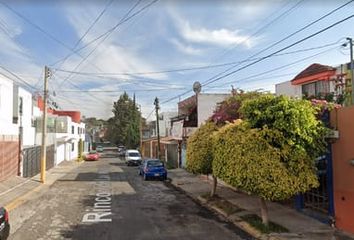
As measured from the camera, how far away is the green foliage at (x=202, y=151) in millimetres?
20047

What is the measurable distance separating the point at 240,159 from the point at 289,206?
5.20 m

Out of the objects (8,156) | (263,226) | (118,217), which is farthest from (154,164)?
(263,226)

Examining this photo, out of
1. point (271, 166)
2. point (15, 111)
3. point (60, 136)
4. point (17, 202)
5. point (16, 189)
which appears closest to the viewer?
point (271, 166)

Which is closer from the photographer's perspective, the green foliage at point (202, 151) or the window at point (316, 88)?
the green foliage at point (202, 151)

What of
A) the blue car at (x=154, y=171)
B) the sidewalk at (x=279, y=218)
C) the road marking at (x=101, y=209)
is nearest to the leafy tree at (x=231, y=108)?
the sidewalk at (x=279, y=218)

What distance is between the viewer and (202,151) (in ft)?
66.1

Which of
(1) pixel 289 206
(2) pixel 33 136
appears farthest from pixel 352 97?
(2) pixel 33 136

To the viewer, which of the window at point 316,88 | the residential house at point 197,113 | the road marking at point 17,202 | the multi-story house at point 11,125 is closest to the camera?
the road marking at point 17,202

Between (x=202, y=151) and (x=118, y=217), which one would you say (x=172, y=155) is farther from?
(x=118, y=217)

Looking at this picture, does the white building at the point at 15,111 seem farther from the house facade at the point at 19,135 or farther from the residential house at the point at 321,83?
the residential house at the point at 321,83

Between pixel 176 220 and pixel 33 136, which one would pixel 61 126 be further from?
pixel 176 220

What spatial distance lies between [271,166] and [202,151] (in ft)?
25.5

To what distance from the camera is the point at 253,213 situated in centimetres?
1608

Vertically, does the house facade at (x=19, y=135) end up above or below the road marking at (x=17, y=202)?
above
